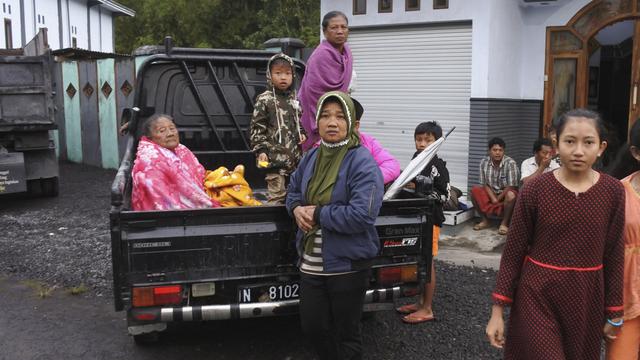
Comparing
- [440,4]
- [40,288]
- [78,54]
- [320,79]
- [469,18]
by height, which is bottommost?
[40,288]

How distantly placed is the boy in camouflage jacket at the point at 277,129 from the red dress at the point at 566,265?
225cm

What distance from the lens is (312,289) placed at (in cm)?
349

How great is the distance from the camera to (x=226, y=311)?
380 centimetres

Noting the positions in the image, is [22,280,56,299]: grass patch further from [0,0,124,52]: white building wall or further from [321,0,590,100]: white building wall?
[0,0,124,52]: white building wall

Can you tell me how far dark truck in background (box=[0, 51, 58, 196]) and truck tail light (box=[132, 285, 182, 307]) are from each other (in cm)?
649

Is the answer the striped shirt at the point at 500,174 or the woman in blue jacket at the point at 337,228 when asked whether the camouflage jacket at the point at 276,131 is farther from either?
the striped shirt at the point at 500,174

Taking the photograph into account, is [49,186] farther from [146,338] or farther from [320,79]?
[320,79]

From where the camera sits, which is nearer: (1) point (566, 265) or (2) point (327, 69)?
(1) point (566, 265)

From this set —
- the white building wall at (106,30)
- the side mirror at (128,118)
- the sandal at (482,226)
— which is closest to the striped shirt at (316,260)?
the side mirror at (128,118)

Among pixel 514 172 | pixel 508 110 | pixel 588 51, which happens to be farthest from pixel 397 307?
pixel 588 51

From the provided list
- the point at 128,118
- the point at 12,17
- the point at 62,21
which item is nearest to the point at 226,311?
the point at 128,118

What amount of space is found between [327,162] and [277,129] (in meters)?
1.30

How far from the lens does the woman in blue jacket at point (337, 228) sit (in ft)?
11.0

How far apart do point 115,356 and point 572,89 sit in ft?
23.5
